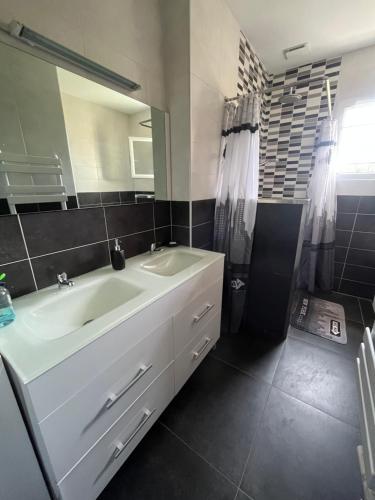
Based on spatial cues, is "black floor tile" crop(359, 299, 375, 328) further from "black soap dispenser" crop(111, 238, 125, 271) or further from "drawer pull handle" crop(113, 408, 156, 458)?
"black soap dispenser" crop(111, 238, 125, 271)

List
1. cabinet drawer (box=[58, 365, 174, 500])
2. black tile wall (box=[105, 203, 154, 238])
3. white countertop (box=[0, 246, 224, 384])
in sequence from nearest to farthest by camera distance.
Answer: white countertop (box=[0, 246, 224, 384])
cabinet drawer (box=[58, 365, 174, 500])
black tile wall (box=[105, 203, 154, 238])

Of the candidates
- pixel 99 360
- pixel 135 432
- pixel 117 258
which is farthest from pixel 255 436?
pixel 117 258

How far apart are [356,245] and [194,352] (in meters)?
2.22

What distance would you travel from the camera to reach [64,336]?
66 centimetres

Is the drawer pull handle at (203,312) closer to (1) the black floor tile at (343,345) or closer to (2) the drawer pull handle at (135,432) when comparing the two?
(2) the drawer pull handle at (135,432)

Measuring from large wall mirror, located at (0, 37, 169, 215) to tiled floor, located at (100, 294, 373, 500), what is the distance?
1.30m

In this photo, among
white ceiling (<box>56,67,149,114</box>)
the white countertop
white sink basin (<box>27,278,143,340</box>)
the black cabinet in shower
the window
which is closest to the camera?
the white countertop

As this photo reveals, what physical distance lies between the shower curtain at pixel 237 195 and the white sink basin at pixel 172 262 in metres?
0.43

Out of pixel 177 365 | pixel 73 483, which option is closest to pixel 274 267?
pixel 177 365

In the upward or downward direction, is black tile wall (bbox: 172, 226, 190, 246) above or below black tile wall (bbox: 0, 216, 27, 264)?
below

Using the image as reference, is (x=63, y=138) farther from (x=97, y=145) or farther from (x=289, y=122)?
(x=289, y=122)

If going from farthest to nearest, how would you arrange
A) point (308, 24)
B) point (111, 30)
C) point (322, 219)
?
1. point (322, 219)
2. point (308, 24)
3. point (111, 30)

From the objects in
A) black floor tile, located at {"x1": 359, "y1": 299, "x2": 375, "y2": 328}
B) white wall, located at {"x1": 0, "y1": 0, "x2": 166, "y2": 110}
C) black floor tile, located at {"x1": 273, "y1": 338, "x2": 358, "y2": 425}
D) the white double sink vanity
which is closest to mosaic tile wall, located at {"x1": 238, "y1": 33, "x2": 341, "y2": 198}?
white wall, located at {"x1": 0, "y1": 0, "x2": 166, "y2": 110}

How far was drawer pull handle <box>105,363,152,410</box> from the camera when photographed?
29.5 inches
